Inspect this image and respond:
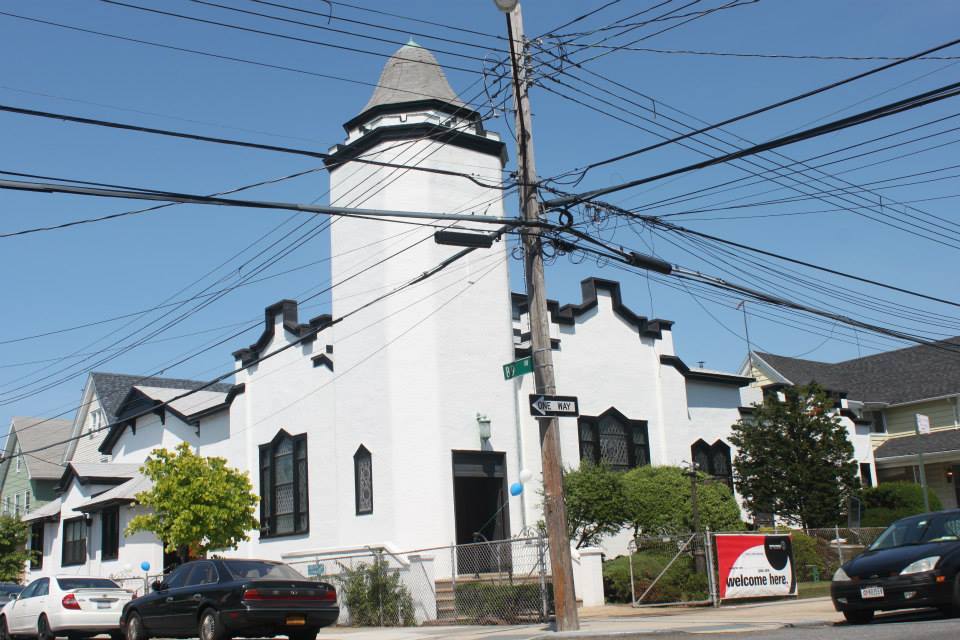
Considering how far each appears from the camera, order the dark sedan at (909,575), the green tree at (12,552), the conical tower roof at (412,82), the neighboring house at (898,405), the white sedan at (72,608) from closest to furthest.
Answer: the dark sedan at (909,575), the white sedan at (72,608), the conical tower roof at (412,82), the neighboring house at (898,405), the green tree at (12,552)

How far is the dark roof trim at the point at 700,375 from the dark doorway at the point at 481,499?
7.98 m

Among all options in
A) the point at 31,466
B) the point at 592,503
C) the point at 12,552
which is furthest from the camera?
the point at 31,466

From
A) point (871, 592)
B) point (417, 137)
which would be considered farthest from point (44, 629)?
point (871, 592)

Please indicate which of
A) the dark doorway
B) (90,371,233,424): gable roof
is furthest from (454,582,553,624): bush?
(90,371,233,424): gable roof

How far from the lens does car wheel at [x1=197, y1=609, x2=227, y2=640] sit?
14406 millimetres

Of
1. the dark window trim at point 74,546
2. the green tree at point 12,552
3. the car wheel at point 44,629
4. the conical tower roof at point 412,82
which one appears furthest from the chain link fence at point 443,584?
the green tree at point 12,552

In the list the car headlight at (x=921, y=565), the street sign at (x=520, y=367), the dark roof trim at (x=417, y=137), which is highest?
the dark roof trim at (x=417, y=137)

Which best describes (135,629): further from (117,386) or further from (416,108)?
(117,386)

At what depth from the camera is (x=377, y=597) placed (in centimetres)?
2159

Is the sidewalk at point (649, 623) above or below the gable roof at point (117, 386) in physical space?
below

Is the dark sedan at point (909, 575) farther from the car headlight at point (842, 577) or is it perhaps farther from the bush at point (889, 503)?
the bush at point (889, 503)

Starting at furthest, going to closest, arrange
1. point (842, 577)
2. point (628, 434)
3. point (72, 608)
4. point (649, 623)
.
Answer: point (628, 434) → point (72, 608) → point (649, 623) → point (842, 577)

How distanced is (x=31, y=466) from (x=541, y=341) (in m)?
42.3

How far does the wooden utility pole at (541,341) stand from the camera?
15086 mm
